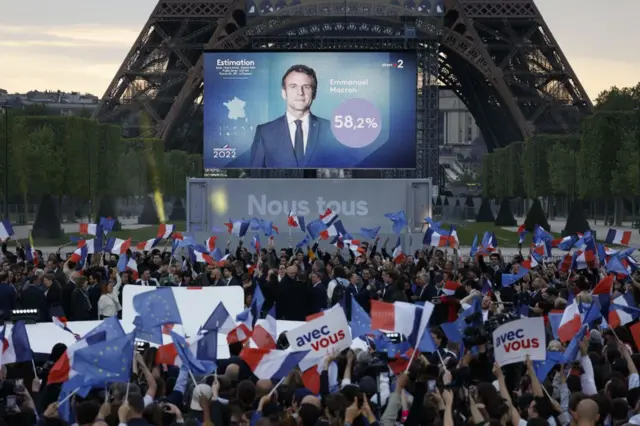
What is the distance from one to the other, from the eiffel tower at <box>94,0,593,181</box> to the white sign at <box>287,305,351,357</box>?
183 feet

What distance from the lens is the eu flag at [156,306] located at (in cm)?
1104

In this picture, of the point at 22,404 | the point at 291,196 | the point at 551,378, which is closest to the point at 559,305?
the point at 551,378

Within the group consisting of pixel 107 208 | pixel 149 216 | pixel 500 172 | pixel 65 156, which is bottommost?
pixel 149 216

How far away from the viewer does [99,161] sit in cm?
6844

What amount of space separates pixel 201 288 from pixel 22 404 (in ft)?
19.7

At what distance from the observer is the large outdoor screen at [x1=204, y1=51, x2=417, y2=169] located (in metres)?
41.2

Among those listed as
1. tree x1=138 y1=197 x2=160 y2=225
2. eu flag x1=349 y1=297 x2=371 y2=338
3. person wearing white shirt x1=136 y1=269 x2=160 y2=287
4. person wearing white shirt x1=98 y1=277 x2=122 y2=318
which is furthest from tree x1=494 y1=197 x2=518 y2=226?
eu flag x1=349 y1=297 x2=371 y2=338

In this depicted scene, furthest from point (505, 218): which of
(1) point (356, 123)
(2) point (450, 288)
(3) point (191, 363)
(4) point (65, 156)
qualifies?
(3) point (191, 363)

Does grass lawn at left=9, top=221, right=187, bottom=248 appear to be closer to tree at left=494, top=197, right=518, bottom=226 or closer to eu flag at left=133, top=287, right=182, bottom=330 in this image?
tree at left=494, top=197, right=518, bottom=226

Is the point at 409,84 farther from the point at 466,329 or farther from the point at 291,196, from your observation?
the point at 466,329

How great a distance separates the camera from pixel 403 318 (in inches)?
411

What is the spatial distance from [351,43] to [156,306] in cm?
6199

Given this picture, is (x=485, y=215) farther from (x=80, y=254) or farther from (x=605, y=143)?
(x=80, y=254)

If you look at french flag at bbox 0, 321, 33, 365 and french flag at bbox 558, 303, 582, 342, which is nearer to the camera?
french flag at bbox 0, 321, 33, 365
